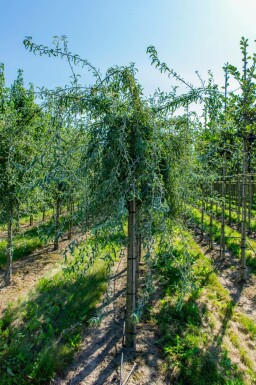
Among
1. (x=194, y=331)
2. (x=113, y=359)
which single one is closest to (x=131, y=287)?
(x=113, y=359)

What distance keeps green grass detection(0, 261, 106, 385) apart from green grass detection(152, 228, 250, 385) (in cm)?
146

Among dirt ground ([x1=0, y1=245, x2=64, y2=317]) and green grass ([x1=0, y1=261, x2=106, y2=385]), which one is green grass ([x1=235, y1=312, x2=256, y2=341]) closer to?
green grass ([x1=0, y1=261, x2=106, y2=385])

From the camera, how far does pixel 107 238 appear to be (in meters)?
3.98

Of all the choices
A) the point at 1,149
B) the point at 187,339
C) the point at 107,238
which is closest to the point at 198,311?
the point at 187,339

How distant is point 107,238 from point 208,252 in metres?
6.94

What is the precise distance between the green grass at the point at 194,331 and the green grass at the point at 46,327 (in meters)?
1.46

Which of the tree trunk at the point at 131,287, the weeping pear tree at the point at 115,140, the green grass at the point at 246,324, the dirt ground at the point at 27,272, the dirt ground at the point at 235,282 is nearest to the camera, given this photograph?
the weeping pear tree at the point at 115,140

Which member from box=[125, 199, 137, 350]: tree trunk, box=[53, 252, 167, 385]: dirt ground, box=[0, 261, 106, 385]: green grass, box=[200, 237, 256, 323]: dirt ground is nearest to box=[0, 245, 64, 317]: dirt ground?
box=[0, 261, 106, 385]: green grass

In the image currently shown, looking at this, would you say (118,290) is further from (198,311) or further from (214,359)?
(214,359)

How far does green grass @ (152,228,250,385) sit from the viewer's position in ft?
13.8

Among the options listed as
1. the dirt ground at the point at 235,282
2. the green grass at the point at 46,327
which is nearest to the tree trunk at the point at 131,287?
the green grass at the point at 46,327

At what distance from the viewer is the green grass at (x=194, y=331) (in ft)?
13.8

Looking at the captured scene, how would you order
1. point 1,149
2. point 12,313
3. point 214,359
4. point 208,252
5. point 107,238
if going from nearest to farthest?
point 107,238 → point 214,359 → point 12,313 → point 1,149 → point 208,252

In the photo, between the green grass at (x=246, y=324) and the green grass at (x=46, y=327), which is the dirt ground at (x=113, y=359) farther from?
the green grass at (x=246, y=324)
